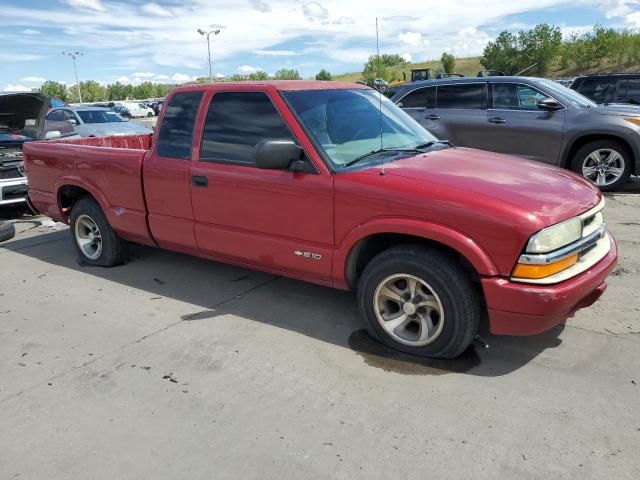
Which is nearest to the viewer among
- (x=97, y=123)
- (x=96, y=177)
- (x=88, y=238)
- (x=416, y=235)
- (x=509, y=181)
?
(x=416, y=235)

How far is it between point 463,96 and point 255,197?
629cm

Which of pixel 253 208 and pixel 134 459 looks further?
pixel 253 208

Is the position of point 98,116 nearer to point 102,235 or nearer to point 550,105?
point 102,235

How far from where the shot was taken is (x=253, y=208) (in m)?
4.04

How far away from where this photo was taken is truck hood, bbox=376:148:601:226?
313 cm

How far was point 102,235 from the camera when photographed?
5395 mm

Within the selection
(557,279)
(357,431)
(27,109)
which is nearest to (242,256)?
(357,431)

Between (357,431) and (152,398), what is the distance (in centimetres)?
125

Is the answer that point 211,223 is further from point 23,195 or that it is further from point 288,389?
point 23,195

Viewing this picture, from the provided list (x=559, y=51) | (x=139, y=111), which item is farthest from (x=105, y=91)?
(x=559, y=51)

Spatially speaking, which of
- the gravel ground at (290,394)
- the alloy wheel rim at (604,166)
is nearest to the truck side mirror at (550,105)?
the alloy wheel rim at (604,166)

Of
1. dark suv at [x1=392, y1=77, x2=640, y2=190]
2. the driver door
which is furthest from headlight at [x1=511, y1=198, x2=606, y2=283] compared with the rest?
dark suv at [x1=392, y1=77, x2=640, y2=190]

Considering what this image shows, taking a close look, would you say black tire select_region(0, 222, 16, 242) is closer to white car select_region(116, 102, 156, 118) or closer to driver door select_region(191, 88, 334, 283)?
driver door select_region(191, 88, 334, 283)

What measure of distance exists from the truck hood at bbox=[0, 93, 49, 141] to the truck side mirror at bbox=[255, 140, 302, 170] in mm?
5978
